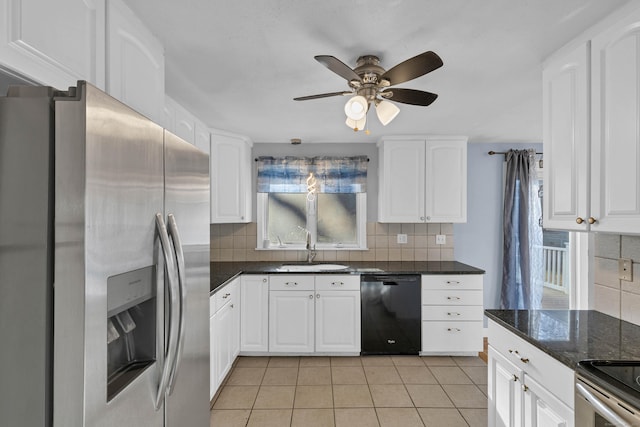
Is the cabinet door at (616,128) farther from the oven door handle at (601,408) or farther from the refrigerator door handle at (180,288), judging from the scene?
the refrigerator door handle at (180,288)

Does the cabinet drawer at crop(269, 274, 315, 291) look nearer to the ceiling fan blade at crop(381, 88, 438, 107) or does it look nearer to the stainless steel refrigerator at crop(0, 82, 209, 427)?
the ceiling fan blade at crop(381, 88, 438, 107)

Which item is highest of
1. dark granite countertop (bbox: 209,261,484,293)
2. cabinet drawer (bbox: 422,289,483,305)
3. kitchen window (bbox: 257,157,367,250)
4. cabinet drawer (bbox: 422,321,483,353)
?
kitchen window (bbox: 257,157,367,250)

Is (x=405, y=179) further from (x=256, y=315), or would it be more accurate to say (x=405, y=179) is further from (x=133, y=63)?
(x=133, y=63)

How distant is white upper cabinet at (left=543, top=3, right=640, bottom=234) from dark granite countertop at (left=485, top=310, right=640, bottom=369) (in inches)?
19.3

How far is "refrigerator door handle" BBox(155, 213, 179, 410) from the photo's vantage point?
99 cm

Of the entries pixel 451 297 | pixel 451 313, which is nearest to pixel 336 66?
pixel 451 297

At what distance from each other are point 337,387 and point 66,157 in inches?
106

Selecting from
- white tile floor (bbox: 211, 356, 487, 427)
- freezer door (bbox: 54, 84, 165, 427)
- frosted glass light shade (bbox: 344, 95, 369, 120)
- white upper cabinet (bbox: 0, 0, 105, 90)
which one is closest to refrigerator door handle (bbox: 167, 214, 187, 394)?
freezer door (bbox: 54, 84, 165, 427)

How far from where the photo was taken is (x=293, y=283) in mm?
3379

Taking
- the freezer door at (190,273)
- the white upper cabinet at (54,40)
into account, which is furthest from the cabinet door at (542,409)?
the white upper cabinet at (54,40)

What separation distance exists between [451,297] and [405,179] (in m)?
1.29

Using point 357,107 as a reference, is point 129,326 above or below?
below

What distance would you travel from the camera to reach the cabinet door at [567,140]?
1.61 meters

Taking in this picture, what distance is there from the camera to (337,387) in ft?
9.21
